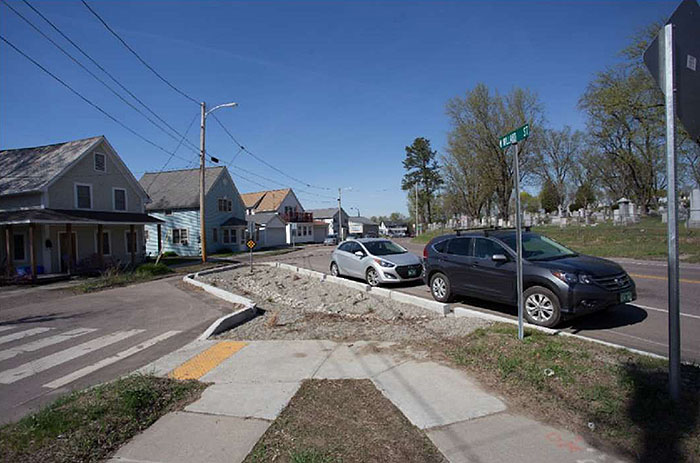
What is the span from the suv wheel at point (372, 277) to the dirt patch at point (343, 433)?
7.92 m

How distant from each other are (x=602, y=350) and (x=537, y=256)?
264 centimetres

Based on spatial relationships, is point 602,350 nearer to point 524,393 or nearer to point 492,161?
point 524,393

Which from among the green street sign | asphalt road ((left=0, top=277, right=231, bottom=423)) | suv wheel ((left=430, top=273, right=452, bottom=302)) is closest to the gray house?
asphalt road ((left=0, top=277, right=231, bottom=423))

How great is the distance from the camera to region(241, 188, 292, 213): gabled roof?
59.4 m

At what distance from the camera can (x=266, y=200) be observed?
2416 inches

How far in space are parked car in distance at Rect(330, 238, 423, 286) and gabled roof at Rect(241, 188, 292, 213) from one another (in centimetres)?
4542

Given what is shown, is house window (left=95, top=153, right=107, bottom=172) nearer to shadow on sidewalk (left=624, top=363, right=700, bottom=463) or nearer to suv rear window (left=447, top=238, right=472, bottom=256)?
suv rear window (left=447, top=238, right=472, bottom=256)

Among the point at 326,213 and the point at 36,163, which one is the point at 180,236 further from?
the point at 326,213

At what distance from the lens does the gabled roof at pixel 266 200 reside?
5941cm

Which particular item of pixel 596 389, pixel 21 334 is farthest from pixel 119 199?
pixel 596 389

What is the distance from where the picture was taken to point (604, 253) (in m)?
20.0

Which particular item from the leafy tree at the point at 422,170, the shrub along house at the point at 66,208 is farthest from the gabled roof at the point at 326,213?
the shrub along house at the point at 66,208

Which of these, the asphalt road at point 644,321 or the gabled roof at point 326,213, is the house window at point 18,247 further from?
the gabled roof at point 326,213

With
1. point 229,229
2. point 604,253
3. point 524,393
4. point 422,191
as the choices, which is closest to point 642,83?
point 604,253
